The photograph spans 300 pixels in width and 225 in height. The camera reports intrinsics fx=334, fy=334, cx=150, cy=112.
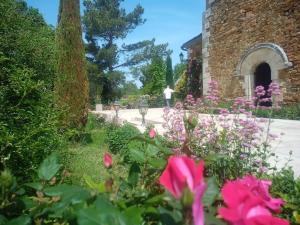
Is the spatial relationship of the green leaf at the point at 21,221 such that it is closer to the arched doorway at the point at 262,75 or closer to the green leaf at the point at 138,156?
the green leaf at the point at 138,156

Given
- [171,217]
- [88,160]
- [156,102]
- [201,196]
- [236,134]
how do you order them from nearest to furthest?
[201,196]
[171,217]
[236,134]
[88,160]
[156,102]

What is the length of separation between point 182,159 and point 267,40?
47.8 ft

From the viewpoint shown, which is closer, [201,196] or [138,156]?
[201,196]

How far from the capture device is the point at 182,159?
62cm

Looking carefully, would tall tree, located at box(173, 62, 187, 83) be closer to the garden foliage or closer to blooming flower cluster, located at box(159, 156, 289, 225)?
the garden foliage

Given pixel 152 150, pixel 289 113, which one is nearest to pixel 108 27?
pixel 289 113

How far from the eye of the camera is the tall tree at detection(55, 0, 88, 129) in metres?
9.56

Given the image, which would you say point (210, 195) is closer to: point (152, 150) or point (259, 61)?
point (152, 150)

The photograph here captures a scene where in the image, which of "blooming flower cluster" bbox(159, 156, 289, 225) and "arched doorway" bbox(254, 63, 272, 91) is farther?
"arched doorway" bbox(254, 63, 272, 91)

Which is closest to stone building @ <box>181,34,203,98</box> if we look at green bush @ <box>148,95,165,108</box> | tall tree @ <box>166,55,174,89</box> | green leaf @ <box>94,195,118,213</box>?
green bush @ <box>148,95,165,108</box>

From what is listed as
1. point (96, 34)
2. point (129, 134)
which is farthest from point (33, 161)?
point (96, 34)

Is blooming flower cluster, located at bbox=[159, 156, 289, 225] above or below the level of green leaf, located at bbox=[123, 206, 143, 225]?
above

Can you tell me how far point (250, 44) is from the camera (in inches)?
582

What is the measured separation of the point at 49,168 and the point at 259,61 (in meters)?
14.5
